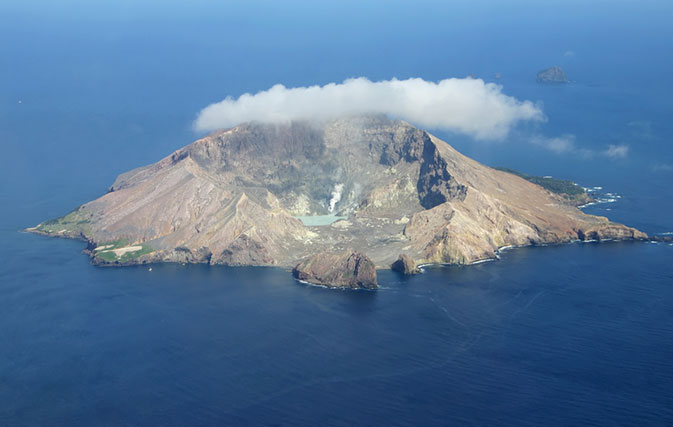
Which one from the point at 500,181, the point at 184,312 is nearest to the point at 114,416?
the point at 184,312

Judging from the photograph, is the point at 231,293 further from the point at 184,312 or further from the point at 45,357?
the point at 45,357

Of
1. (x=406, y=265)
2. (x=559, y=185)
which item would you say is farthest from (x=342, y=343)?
(x=559, y=185)

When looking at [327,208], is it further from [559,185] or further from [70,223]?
[559,185]

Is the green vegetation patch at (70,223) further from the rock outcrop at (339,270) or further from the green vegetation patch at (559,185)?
the green vegetation patch at (559,185)

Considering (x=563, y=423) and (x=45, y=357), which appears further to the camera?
(x=45, y=357)

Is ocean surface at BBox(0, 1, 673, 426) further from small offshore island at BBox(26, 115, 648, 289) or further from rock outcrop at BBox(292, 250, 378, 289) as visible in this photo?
small offshore island at BBox(26, 115, 648, 289)

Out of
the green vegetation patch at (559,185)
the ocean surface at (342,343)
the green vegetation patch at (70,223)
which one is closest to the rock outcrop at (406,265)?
the ocean surface at (342,343)
